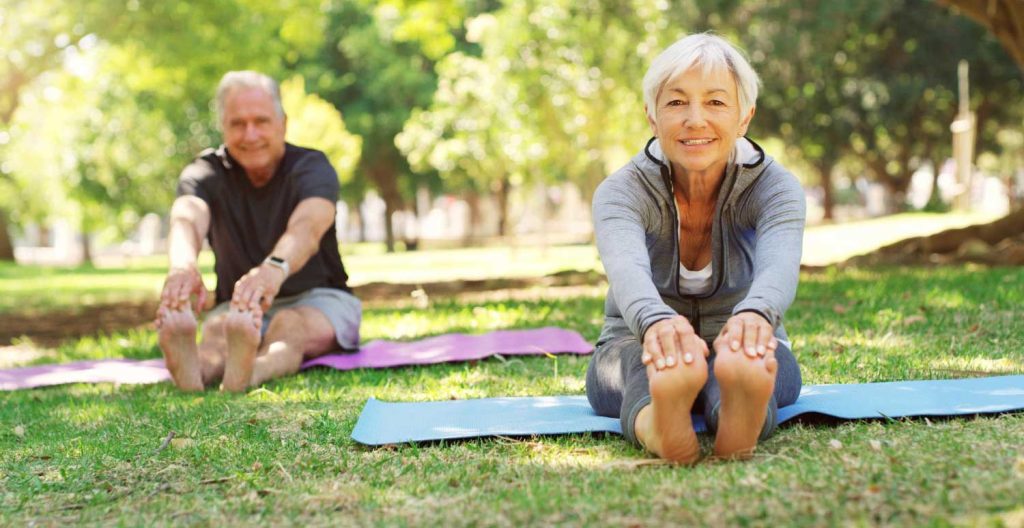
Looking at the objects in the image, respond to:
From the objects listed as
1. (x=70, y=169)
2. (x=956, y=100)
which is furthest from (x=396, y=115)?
(x=956, y=100)

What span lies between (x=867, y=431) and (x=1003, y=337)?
239cm

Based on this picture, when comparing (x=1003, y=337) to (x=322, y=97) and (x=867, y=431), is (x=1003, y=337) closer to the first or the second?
(x=867, y=431)

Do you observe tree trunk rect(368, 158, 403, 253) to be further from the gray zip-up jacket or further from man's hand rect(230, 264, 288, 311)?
the gray zip-up jacket

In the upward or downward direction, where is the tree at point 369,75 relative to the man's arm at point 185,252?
upward

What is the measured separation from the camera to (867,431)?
126 inches

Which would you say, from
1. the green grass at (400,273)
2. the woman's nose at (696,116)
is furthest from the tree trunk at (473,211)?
the woman's nose at (696,116)

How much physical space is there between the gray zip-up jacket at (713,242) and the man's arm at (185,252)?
206 centimetres

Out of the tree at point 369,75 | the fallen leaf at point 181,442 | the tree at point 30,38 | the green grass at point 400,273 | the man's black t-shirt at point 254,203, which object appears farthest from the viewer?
the tree at point 369,75

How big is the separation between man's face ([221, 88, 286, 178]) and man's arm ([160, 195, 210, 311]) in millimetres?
352

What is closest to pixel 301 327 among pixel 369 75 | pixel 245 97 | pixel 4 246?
pixel 245 97

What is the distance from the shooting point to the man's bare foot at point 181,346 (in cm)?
467

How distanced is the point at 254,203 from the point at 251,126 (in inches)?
18.4

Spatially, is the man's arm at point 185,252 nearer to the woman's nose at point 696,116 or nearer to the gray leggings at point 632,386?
the gray leggings at point 632,386

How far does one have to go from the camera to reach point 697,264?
3.63m
